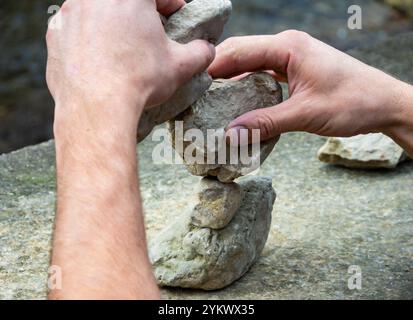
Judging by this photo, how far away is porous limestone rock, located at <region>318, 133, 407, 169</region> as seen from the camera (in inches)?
102

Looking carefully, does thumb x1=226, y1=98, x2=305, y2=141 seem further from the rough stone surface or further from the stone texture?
the stone texture

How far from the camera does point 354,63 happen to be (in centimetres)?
187

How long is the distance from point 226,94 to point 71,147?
2.06ft

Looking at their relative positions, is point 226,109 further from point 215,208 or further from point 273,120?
point 215,208

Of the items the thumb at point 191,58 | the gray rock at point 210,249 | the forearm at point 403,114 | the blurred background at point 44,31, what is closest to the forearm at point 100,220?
the thumb at point 191,58

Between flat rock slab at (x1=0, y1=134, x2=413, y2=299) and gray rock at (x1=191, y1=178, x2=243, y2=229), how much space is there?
0.60 ft

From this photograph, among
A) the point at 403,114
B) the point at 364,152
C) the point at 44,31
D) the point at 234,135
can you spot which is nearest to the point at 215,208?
the point at 234,135

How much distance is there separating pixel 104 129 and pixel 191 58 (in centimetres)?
33

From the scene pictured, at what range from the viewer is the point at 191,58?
5.17 feet

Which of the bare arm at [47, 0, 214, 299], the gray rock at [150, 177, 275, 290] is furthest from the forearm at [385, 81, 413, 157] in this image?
the bare arm at [47, 0, 214, 299]

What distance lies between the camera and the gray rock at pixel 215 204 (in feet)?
6.10

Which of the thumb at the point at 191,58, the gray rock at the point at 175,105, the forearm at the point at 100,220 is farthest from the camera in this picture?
the gray rock at the point at 175,105

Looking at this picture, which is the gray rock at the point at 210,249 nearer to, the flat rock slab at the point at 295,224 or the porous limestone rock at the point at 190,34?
the flat rock slab at the point at 295,224

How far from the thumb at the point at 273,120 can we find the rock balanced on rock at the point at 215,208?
48 millimetres
